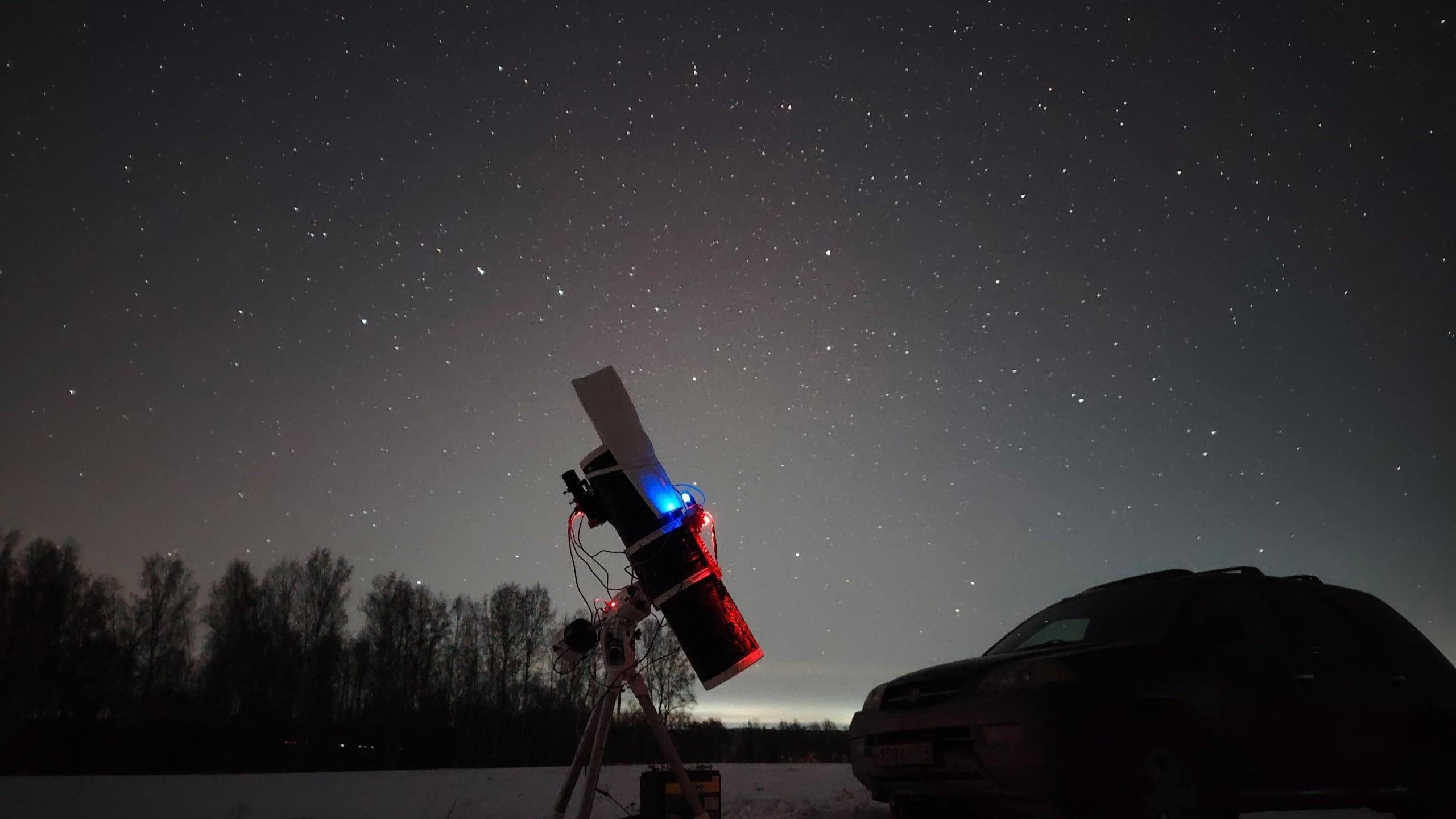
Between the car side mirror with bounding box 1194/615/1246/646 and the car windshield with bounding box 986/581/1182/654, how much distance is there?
0.70 feet

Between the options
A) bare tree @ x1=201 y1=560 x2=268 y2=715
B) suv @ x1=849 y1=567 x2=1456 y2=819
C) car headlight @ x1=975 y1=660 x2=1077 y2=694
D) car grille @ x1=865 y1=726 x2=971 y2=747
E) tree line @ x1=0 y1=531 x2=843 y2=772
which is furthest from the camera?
bare tree @ x1=201 y1=560 x2=268 y2=715

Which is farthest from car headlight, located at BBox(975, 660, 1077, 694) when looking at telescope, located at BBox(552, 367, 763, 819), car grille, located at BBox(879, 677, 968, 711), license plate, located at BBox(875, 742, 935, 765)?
telescope, located at BBox(552, 367, 763, 819)

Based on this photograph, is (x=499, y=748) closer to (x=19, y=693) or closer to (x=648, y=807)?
(x=19, y=693)

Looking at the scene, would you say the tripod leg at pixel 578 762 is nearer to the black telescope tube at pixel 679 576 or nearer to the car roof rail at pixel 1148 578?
the black telescope tube at pixel 679 576

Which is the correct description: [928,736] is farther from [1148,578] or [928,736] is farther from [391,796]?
[391,796]

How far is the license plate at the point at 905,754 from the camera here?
5.20 meters

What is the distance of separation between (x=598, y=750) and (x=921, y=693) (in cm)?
231

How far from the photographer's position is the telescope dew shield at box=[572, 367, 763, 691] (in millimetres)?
6316

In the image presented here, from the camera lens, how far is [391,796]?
9.87m

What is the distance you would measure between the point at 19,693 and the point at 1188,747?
45735 mm

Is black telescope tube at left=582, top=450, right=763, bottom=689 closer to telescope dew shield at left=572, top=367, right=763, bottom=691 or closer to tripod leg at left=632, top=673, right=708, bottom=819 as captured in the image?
telescope dew shield at left=572, top=367, right=763, bottom=691

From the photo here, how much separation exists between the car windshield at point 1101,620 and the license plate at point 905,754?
1.02 meters

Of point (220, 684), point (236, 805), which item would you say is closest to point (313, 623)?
point (220, 684)

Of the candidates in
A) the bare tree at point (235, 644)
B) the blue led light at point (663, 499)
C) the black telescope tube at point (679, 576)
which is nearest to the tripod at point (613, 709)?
the black telescope tube at point (679, 576)
